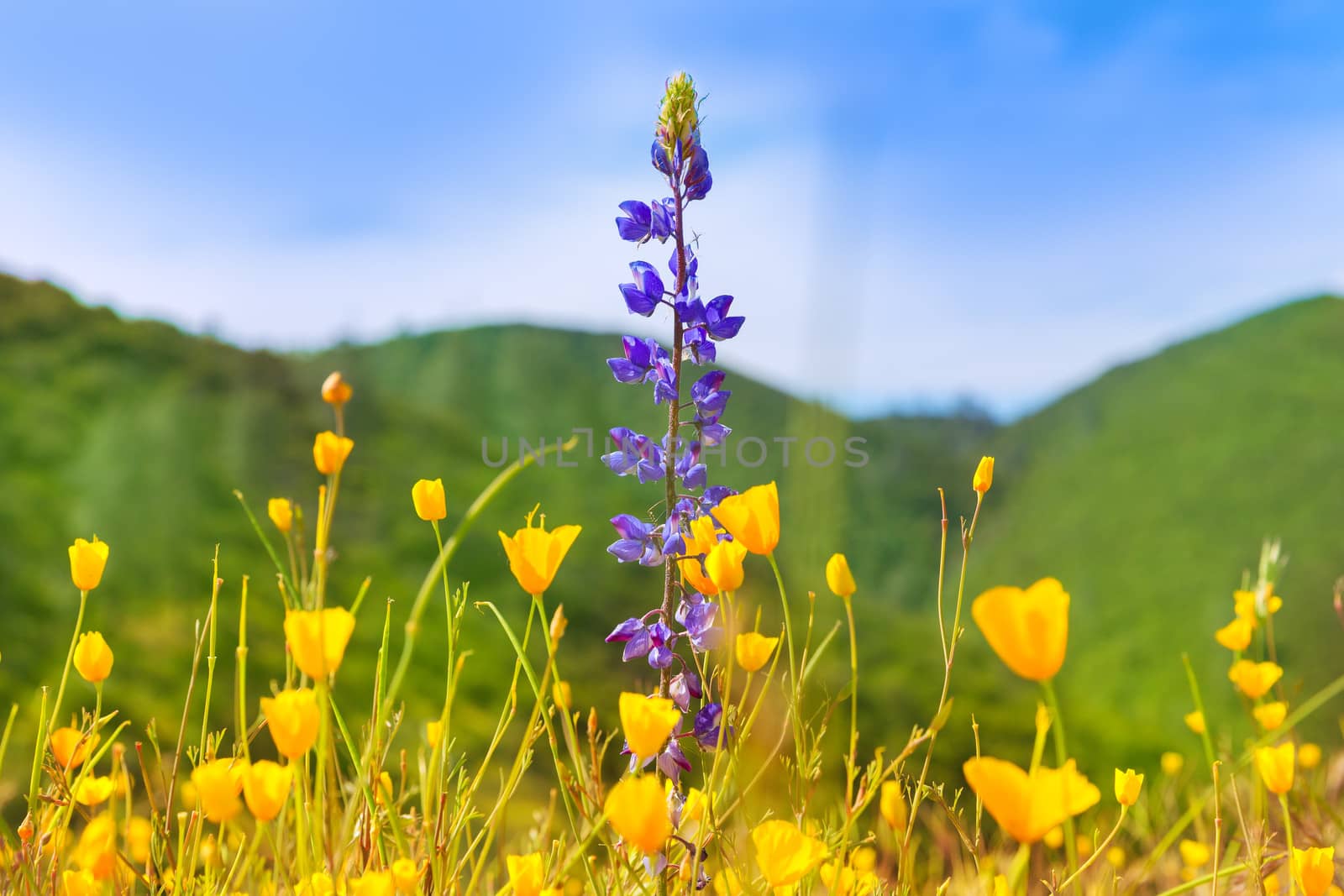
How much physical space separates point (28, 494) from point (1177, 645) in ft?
176

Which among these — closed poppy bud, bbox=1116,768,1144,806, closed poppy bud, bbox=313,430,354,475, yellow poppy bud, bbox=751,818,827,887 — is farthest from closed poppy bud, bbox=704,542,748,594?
closed poppy bud, bbox=1116,768,1144,806

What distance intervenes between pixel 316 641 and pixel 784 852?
76 cm

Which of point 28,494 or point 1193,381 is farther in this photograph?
point 1193,381

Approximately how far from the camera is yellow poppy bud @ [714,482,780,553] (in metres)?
1.43

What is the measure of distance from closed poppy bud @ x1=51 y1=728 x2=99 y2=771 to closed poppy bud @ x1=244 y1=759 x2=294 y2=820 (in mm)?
824

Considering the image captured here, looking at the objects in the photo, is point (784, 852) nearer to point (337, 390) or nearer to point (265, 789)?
point (265, 789)

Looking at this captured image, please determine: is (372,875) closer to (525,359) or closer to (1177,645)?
(1177,645)

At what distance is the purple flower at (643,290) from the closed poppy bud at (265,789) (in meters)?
1.05

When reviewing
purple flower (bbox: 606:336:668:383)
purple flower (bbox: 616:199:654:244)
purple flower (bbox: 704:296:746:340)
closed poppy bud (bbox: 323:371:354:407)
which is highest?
purple flower (bbox: 616:199:654:244)

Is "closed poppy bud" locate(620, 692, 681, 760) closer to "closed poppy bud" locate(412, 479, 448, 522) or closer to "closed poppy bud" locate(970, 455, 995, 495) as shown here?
"closed poppy bud" locate(412, 479, 448, 522)

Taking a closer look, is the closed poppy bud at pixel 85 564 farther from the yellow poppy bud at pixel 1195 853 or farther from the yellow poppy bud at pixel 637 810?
the yellow poppy bud at pixel 1195 853

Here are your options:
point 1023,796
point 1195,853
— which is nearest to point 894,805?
point 1023,796

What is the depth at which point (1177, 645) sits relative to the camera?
155 feet

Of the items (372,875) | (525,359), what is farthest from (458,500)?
(372,875)
